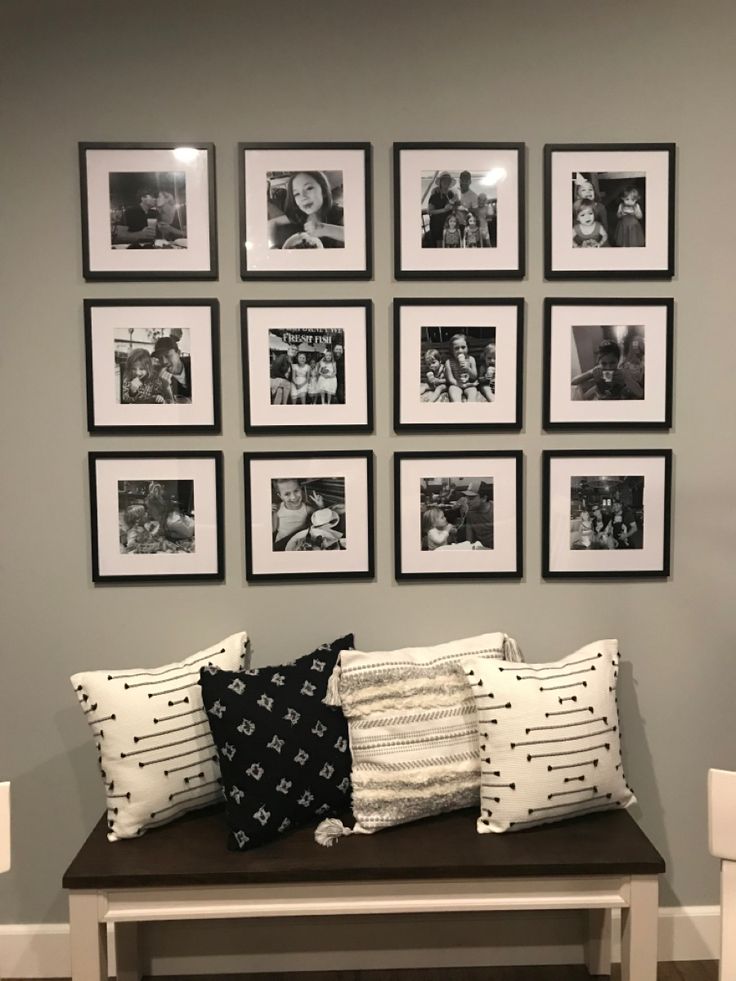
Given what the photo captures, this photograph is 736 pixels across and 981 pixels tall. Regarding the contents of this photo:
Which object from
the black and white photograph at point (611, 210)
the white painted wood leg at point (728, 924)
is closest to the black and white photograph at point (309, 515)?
the black and white photograph at point (611, 210)

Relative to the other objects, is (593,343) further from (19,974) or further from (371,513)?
(19,974)

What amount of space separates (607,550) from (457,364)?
67 cm

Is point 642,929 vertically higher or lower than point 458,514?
lower

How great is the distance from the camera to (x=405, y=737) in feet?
6.62

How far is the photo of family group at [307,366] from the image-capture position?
2.22 meters

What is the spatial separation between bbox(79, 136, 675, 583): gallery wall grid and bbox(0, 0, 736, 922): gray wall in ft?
0.13

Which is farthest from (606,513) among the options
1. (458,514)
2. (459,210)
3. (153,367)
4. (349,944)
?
(349,944)

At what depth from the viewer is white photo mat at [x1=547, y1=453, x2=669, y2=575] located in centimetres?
226

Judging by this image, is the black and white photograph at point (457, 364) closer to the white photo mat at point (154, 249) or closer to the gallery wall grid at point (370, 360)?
the gallery wall grid at point (370, 360)

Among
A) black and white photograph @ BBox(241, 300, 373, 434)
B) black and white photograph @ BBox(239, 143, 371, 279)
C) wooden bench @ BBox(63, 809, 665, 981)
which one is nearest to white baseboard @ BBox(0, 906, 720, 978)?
wooden bench @ BBox(63, 809, 665, 981)

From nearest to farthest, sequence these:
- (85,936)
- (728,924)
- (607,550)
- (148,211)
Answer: (728,924) → (85,936) → (148,211) → (607,550)

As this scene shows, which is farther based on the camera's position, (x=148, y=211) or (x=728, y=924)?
(x=148, y=211)

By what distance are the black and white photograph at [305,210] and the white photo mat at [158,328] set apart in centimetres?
21

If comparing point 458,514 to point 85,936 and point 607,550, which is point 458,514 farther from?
point 85,936
